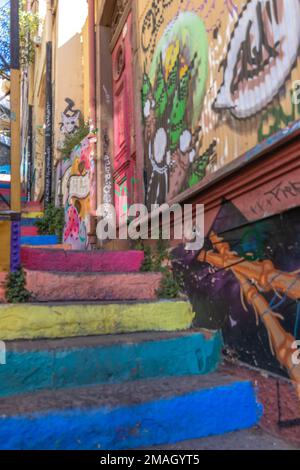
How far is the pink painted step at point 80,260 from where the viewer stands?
3357mm

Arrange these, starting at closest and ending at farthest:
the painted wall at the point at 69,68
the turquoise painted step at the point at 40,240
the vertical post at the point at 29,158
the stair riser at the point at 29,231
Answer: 1. the turquoise painted step at the point at 40,240
2. the stair riser at the point at 29,231
3. the painted wall at the point at 69,68
4. the vertical post at the point at 29,158

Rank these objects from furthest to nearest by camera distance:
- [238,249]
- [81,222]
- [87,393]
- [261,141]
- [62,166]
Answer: [62,166], [81,222], [238,249], [261,141], [87,393]

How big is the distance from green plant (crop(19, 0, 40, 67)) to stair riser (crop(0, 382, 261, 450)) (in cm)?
1319

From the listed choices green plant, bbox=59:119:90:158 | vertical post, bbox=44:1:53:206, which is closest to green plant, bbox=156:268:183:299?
green plant, bbox=59:119:90:158

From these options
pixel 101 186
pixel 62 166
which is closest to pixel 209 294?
pixel 101 186

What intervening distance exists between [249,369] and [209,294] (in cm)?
62

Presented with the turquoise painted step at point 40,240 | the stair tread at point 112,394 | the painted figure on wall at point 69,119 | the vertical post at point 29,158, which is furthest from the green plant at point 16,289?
the vertical post at point 29,158

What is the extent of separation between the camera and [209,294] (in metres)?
2.75

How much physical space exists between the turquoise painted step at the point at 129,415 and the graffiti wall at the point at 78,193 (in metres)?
4.32

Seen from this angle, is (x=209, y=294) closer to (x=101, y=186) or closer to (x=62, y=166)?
(x=101, y=186)

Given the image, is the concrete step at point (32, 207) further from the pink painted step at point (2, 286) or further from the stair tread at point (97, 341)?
the stair tread at point (97, 341)

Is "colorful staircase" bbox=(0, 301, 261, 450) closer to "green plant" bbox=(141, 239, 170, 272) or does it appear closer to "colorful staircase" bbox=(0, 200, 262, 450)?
"colorful staircase" bbox=(0, 200, 262, 450)

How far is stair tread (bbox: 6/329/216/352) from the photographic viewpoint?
7.22 feet

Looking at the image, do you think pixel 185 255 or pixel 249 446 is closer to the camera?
pixel 249 446
